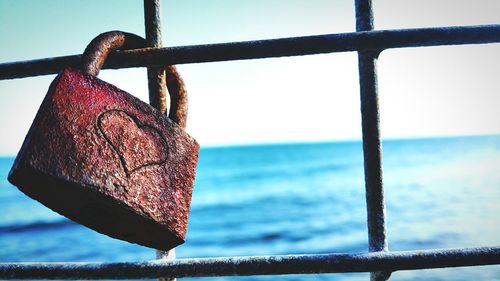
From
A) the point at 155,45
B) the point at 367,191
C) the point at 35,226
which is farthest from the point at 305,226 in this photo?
the point at 155,45

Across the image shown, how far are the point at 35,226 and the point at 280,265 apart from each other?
712 inches

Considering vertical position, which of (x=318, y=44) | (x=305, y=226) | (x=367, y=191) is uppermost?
(x=305, y=226)

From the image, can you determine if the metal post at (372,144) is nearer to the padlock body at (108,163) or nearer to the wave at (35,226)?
the padlock body at (108,163)

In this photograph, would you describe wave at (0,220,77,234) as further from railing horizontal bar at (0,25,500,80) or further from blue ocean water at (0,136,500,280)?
railing horizontal bar at (0,25,500,80)

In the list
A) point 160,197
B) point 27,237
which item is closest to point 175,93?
point 160,197

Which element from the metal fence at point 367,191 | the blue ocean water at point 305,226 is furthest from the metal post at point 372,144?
the blue ocean water at point 305,226

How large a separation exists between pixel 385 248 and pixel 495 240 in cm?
1110

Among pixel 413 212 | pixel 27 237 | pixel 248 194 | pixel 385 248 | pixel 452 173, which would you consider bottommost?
pixel 385 248

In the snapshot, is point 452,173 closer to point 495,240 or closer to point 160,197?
point 495,240

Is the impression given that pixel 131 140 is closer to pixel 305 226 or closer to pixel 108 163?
pixel 108 163

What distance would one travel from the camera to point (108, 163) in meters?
0.62

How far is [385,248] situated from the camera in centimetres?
69

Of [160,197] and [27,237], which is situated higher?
[27,237]

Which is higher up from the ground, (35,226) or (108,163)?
(35,226)
